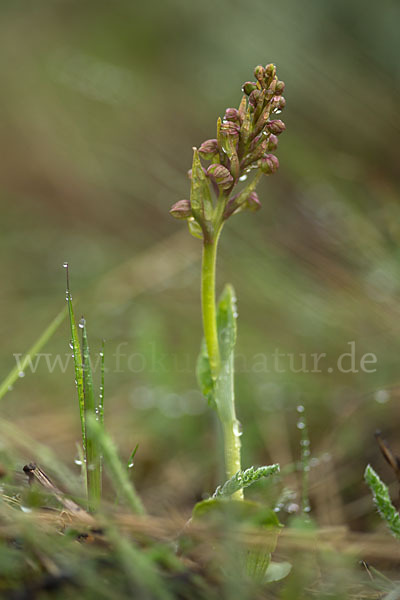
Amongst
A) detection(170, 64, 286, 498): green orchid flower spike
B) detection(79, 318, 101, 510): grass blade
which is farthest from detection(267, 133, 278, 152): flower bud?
detection(79, 318, 101, 510): grass blade

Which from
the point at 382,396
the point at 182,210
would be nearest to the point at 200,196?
the point at 182,210

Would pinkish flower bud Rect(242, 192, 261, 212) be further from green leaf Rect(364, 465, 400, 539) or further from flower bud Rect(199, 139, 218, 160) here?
green leaf Rect(364, 465, 400, 539)

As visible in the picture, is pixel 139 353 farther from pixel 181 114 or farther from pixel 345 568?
pixel 181 114

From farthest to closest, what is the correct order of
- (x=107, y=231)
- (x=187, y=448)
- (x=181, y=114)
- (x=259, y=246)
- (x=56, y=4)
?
(x=56, y=4) → (x=181, y=114) → (x=107, y=231) → (x=259, y=246) → (x=187, y=448)

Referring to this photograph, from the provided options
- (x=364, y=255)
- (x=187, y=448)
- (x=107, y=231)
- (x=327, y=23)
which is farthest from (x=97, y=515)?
(x=327, y=23)

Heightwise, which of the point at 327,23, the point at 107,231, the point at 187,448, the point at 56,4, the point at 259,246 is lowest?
the point at 187,448

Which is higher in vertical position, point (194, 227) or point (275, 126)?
point (275, 126)

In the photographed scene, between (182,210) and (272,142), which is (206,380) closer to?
(182,210)
